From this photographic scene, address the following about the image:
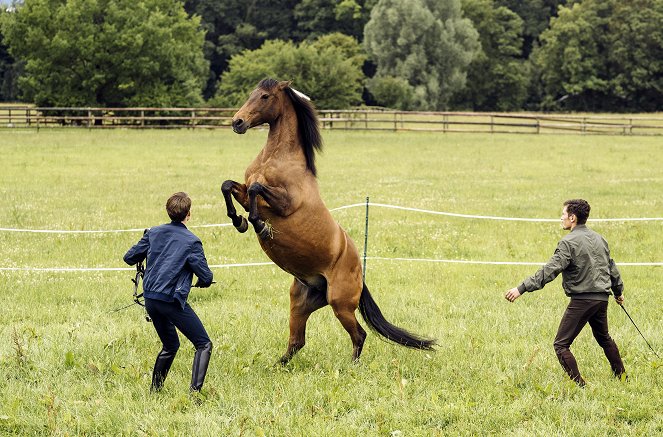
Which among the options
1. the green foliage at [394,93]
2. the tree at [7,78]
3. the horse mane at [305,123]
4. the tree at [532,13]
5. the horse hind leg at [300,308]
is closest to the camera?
the horse mane at [305,123]

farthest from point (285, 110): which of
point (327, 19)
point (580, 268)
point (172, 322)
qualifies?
point (327, 19)

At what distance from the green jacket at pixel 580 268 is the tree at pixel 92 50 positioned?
48.2 meters

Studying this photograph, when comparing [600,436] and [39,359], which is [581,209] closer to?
[600,436]


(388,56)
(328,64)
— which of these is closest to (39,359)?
(328,64)

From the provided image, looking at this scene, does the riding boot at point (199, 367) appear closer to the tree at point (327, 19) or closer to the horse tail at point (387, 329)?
the horse tail at point (387, 329)

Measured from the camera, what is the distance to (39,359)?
756 centimetres

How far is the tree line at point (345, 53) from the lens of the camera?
52.2 metres

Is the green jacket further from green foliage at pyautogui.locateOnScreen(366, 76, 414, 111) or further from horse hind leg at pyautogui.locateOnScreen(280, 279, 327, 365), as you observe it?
green foliage at pyautogui.locateOnScreen(366, 76, 414, 111)

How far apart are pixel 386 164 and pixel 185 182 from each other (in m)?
8.86

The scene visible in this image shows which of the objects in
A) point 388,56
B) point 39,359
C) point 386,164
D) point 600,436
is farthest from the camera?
point 388,56

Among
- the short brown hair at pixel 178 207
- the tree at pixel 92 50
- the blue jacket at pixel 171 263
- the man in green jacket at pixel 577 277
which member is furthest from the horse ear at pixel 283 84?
the tree at pixel 92 50

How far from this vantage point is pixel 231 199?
6.56 metres

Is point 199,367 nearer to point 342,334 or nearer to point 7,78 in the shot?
point 342,334

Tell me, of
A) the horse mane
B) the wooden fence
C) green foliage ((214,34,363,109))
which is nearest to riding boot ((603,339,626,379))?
the horse mane
